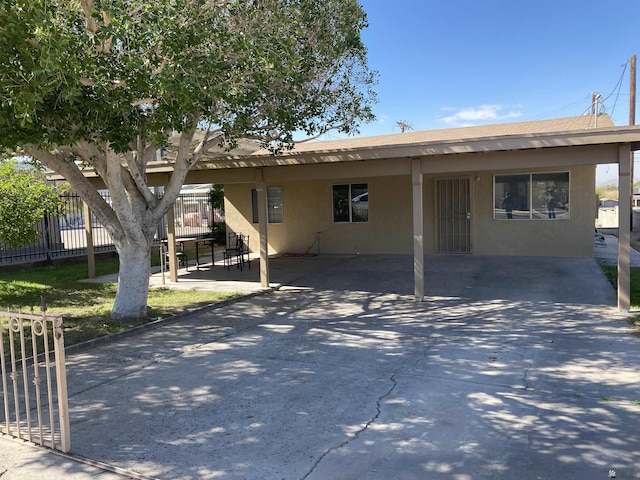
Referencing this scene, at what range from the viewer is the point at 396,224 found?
1518cm

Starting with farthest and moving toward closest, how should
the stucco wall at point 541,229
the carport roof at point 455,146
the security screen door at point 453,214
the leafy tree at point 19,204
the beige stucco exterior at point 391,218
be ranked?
1. the security screen door at point 453,214
2. the stucco wall at point 541,229
3. the beige stucco exterior at point 391,218
4. the leafy tree at point 19,204
5. the carport roof at point 455,146

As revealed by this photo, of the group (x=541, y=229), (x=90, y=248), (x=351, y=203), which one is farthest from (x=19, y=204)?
(x=541, y=229)

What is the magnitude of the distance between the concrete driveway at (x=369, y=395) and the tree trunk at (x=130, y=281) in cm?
71

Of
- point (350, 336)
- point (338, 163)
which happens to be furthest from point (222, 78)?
point (350, 336)

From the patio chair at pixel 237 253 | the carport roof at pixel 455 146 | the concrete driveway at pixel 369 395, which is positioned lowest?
the concrete driveway at pixel 369 395

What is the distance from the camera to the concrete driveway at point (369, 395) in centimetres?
356

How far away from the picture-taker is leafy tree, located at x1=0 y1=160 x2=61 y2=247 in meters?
9.47

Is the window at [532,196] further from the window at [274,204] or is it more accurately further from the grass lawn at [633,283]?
the window at [274,204]

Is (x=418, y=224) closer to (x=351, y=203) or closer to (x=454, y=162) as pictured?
(x=454, y=162)

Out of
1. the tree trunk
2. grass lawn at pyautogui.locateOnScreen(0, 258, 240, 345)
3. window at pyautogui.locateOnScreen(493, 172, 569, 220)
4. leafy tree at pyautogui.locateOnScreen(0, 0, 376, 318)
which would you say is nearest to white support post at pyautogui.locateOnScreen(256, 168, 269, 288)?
grass lawn at pyautogui.locateOnScreen(0, 258, 240, 345)

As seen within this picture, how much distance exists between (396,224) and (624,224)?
25.8ft

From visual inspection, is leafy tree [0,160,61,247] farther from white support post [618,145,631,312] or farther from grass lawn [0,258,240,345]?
white support post [618,145,631,312]

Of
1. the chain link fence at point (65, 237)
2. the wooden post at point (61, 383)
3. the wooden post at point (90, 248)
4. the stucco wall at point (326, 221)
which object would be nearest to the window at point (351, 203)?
the stucco wall at point (326, 221)

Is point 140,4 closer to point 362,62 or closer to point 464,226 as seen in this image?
point 362,62
